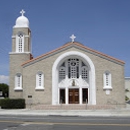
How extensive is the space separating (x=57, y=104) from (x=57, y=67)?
5049mm

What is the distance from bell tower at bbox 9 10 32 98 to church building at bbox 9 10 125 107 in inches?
5.6

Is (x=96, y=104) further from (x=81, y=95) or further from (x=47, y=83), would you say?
(x=47, y=83)

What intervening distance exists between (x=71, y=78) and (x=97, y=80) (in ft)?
12.9

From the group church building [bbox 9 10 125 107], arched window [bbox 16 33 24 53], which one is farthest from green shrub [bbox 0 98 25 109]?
arched window [bbox 16 33 24 53]

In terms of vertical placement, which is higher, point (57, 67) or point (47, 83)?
point (57, 67)

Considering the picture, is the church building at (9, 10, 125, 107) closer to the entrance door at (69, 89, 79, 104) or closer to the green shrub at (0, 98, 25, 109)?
the entrance door at (69, 89, 79, 104)

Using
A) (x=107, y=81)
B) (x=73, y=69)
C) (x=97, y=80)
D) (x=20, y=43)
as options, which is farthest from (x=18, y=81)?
(x=107, y=81)

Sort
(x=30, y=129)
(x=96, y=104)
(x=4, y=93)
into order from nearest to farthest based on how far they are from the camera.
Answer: (x=30, y=129) → (x=96, y=104) → (x=4, y=93)

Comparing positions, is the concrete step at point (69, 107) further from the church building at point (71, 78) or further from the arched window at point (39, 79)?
the arched window at point (39, 79)

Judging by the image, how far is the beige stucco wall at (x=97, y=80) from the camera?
35.1 meters

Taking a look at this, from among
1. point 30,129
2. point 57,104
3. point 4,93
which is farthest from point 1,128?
point 4,93

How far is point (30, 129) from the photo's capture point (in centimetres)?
1382

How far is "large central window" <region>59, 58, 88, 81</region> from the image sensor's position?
37281mm

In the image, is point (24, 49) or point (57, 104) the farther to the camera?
point (24, 49)
